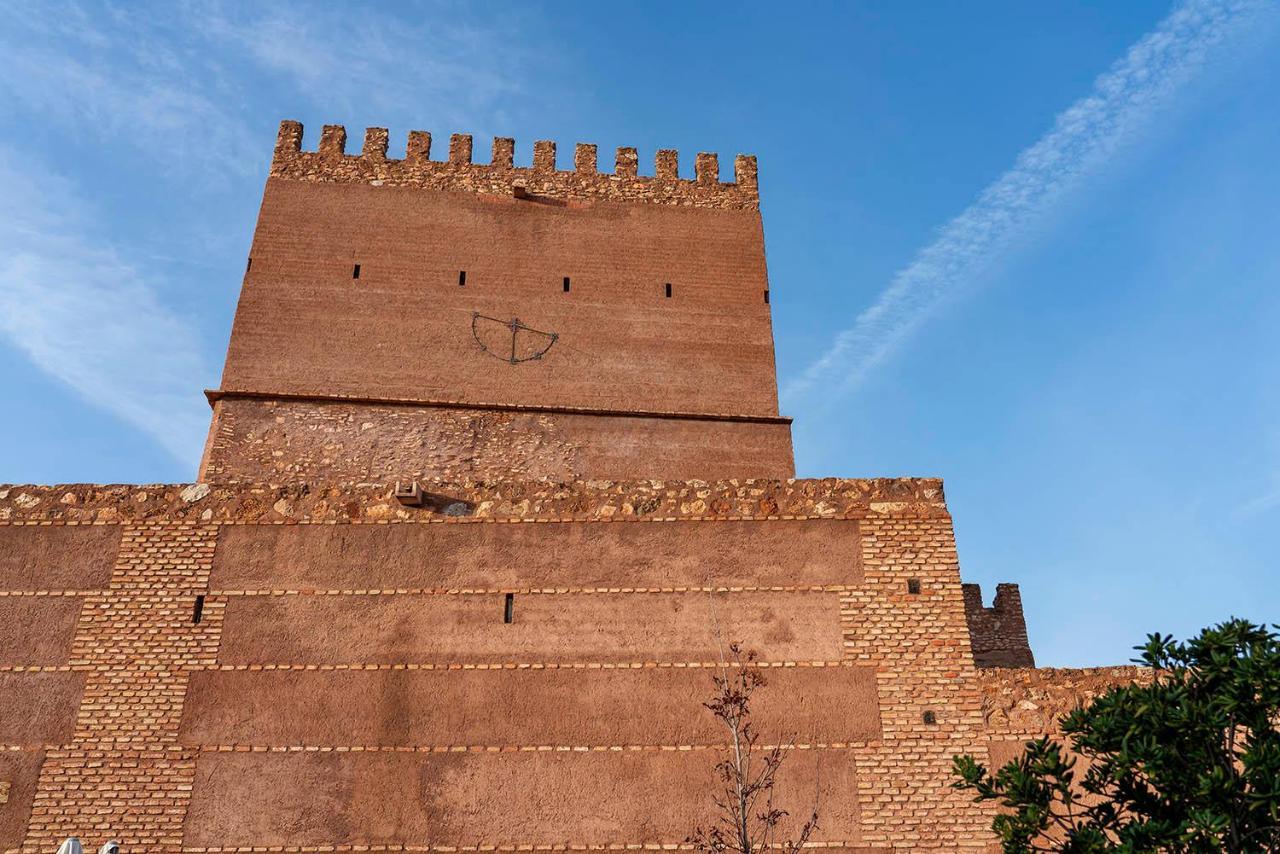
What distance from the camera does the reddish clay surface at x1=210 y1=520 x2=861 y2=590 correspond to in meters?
8.99

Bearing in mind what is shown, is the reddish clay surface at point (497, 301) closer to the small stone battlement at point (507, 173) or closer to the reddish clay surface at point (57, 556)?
the small stone battlement at point (507, 173)

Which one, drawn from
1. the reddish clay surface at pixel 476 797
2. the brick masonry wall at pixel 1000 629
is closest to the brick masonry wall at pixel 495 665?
the reddish clay surface at pixel 476 797

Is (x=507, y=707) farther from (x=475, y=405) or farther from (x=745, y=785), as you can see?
(x=475, y=405)

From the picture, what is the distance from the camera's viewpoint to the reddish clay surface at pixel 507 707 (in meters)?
8.41

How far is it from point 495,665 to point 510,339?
6320mm

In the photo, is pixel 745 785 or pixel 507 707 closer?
pixel 745 785

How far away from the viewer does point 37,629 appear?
870 centimetres

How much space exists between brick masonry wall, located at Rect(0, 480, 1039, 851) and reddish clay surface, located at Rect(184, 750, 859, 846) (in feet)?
0.06

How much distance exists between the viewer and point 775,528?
30.3 feet

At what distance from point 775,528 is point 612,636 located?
1.85 metres

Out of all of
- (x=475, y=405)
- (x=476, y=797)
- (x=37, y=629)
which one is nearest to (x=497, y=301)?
(x=475, y=405)

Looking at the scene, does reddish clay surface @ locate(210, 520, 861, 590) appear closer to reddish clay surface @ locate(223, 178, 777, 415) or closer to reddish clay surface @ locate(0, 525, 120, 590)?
reddish clay surface @ locate(0, 525, 120, 590)

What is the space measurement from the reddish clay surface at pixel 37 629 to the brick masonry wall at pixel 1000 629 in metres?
11.6

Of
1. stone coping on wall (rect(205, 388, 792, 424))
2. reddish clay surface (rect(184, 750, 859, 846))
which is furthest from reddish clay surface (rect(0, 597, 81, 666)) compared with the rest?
stone coping on wall (rect(205, 388, 792, 424))
